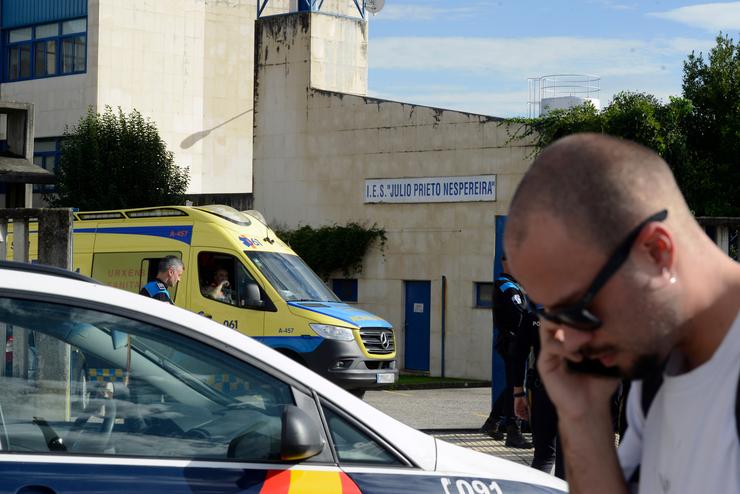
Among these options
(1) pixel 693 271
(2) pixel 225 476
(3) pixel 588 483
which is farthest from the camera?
(2) pixel 225 476

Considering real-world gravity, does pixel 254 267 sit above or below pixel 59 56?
below

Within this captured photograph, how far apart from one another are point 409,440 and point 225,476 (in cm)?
65

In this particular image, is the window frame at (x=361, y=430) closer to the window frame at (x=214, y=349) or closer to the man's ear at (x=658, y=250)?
the window frame at (x=214, y=349)

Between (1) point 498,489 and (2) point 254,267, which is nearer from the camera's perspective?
(1) point 498,489

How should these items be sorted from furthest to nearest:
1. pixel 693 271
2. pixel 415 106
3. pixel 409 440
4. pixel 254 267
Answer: pixel 415 106 < pixel 254 267 < pixel 409 440 < pixel 693 271

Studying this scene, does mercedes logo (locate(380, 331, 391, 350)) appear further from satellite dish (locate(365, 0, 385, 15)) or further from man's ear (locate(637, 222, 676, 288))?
satellite dish (locate(365, 0, 385, 15))

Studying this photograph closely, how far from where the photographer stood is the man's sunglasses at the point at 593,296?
1646 millimetres

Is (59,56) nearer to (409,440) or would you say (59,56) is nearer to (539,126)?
(539,126)

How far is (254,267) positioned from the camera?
1479cm

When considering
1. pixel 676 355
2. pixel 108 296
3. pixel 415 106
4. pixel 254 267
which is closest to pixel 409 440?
pixel 108 296

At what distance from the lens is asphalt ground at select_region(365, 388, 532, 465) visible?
36.6 ft

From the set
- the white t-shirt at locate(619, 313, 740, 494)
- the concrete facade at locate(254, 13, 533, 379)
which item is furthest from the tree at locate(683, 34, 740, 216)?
the white t-shirt at locate(619, 313, 740, 494)

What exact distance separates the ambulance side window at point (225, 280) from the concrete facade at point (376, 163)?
10.2m

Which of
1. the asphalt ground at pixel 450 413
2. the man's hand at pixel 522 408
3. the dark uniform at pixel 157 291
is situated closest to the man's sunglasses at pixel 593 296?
the man's hand at pixel 522 408
